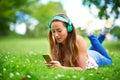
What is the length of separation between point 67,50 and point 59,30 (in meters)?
0.49

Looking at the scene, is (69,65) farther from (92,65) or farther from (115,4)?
(115,4)

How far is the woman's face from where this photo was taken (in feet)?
18.9

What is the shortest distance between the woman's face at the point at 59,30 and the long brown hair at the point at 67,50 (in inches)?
6.1

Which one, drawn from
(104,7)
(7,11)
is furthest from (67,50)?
(7,11)

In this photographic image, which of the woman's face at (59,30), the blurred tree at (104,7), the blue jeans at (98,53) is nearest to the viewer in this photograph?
the woman's face at (59,30)

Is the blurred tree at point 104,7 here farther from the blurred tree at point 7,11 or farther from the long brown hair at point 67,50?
the blurred tree at point 7,11

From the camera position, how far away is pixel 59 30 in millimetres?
5793

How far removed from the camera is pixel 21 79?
467 centimetres

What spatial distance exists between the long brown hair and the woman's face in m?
0.15

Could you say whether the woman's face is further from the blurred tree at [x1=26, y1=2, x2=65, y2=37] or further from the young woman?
the blurred tree at [x1=26, y1=2, x2=65, y2=37]

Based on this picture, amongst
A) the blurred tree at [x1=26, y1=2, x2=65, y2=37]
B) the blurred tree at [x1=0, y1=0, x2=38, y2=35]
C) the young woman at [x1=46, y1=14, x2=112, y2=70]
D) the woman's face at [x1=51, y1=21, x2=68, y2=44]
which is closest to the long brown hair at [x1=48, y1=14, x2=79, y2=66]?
the young woman at [x1=46, y1=14, x2=112, y2=70]

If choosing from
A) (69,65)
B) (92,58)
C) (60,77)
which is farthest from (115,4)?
(60,77)

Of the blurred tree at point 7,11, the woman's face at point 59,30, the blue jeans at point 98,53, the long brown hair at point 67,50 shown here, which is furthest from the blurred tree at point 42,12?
the woman's face at point 59,30

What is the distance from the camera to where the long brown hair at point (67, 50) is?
5977 mm
